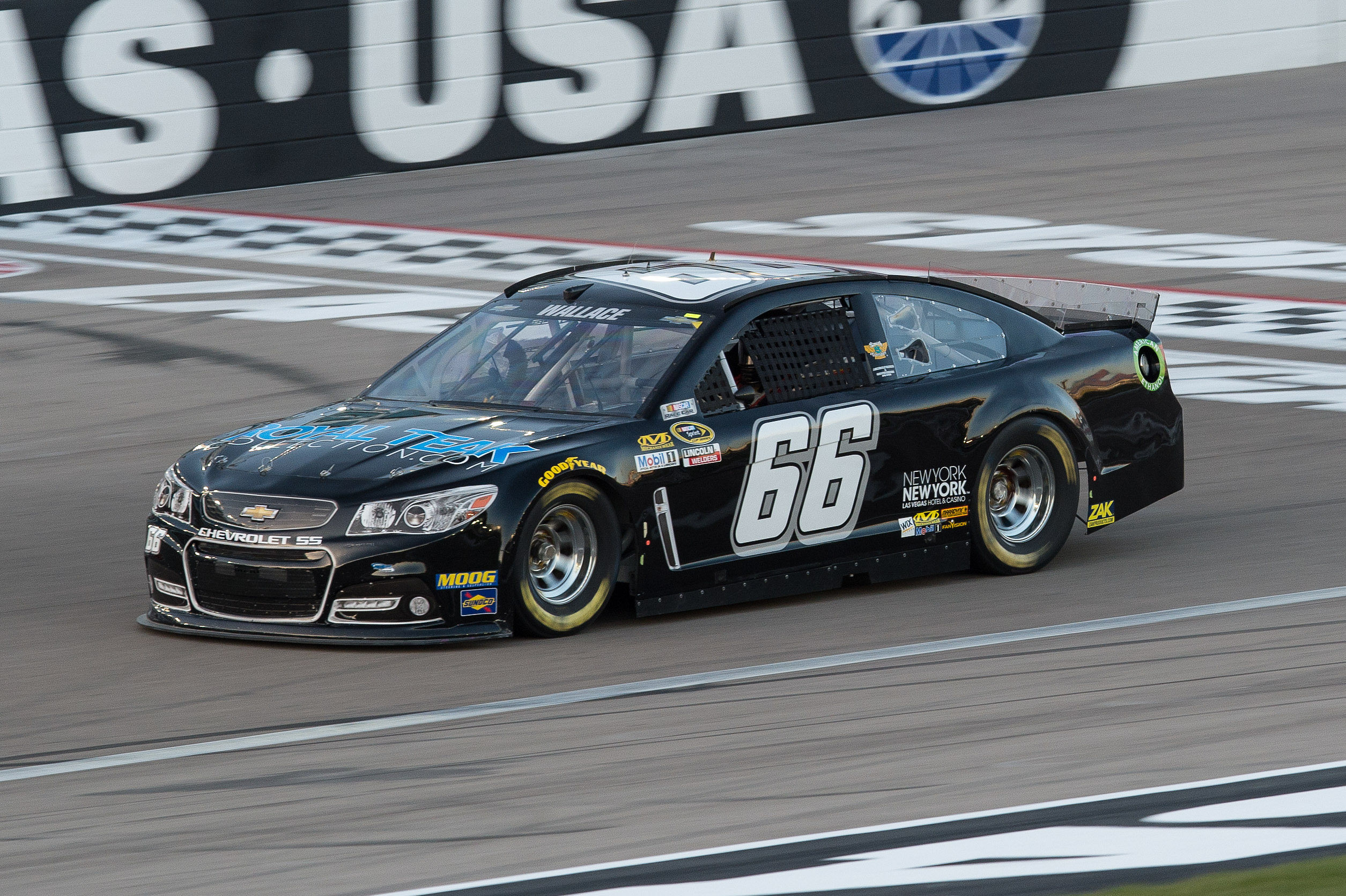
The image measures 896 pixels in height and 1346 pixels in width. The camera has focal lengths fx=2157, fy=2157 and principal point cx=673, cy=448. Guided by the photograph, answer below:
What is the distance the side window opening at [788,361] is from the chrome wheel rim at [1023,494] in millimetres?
892

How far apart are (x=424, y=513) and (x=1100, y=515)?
337 centimetres

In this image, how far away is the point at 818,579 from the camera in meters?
8.65

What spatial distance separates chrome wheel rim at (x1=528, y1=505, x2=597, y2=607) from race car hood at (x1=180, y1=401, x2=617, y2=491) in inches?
11.6

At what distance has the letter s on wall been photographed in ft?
65.2

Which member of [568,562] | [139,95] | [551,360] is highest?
[139,95]

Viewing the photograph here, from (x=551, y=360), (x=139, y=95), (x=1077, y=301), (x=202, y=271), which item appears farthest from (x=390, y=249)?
(x=551, y=360)

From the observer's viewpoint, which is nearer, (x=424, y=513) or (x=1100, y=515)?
(x=424, y=513)

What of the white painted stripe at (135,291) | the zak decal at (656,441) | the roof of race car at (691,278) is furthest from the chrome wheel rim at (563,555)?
the white painted stripe at (135,291)

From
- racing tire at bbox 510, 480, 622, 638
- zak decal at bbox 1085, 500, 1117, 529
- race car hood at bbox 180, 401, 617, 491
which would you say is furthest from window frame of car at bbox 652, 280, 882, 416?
zak decal at bbox 1085, 500, 1117, 529

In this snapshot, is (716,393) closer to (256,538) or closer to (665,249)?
(256,538)

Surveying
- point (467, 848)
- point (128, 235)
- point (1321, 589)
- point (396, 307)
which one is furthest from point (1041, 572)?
point (128, 235)

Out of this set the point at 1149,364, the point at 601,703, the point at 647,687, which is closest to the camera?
the point at 601,703

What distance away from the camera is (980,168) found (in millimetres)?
21922

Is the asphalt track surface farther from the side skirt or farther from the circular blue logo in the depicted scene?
the circular blue logo
